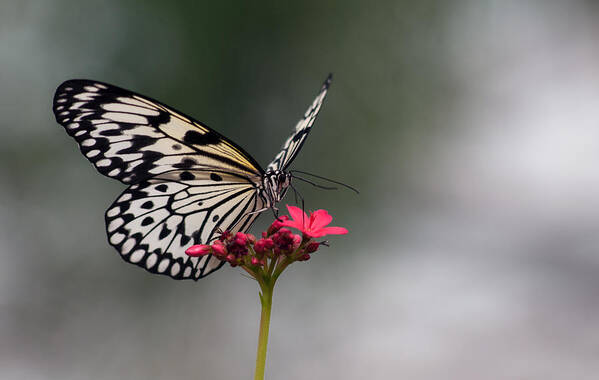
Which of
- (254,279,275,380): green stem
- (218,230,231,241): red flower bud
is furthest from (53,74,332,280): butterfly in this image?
(254,279,275,380): green stem

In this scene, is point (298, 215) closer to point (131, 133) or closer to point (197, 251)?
point (197, 251)

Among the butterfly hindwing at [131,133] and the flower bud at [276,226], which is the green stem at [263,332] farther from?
the butterfly hindwing at [131,133]

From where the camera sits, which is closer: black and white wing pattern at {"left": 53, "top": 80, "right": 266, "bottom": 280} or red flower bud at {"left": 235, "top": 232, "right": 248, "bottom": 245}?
red flower bud at {"left": 235, "top": 232, "right": 248, "bottom": 245}

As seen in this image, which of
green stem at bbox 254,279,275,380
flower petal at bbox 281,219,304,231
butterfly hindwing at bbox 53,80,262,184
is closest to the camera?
green stem at bbox 254,279,275,380

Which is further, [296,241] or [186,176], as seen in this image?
[186,176]

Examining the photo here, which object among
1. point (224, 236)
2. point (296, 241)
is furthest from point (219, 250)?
Result: point (296, 241)

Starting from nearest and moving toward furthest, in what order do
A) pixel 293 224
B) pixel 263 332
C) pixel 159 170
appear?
pixel 263 332, pixel 293 224, pixel 159 170

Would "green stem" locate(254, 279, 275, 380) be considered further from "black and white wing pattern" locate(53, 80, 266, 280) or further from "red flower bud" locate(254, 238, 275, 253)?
"black and white wing pattern" locate(53, 80, 266, 280)

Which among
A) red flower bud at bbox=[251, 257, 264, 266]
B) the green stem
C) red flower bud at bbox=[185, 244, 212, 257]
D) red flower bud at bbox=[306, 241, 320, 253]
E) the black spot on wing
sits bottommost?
the green stem
